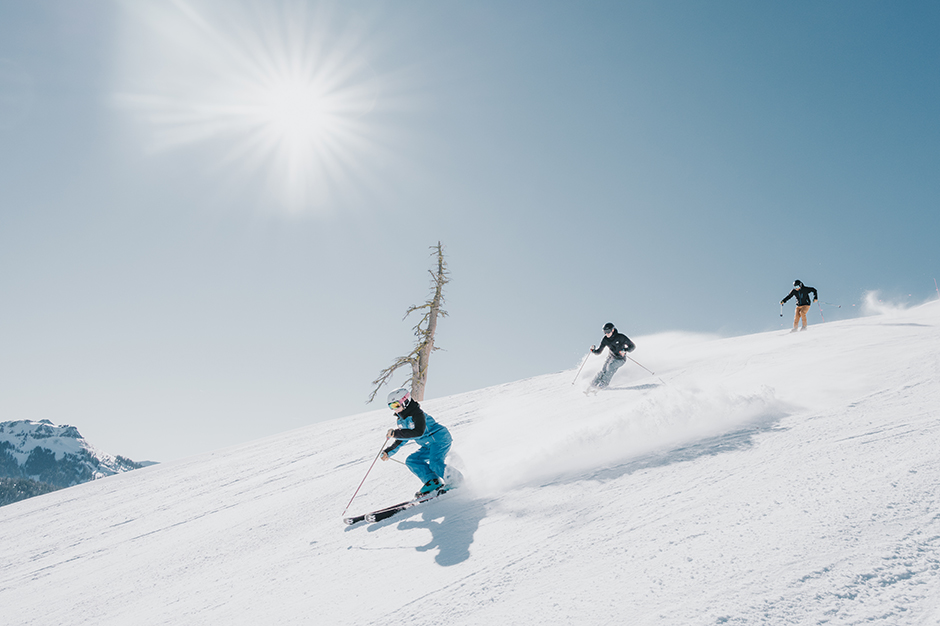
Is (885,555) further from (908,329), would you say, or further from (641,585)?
(908,329)

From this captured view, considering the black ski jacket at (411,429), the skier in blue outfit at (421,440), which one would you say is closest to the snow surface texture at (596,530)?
the skier in blue outfit at (421,440)

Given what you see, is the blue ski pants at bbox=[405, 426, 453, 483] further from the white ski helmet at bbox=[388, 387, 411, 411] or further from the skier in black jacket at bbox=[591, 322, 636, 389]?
the skier in black jacket at bbox=[591, 322, 636, 389]

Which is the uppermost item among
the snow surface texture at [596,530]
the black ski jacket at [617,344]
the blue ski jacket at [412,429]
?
the black ski jacket at [617,344]

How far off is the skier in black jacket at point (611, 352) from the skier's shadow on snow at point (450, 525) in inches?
268

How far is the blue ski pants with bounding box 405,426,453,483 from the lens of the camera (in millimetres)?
5918

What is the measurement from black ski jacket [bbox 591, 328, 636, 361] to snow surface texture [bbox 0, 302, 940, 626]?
1864 millimetres

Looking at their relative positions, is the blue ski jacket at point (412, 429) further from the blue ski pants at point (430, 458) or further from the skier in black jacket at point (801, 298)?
the skier in black jacket at point (801, 298)

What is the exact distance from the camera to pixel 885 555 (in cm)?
260

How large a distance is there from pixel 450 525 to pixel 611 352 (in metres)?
7.73

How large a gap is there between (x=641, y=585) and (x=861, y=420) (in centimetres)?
422

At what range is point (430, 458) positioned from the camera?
5.95 metres

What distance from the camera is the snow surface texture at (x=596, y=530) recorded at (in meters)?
2.64

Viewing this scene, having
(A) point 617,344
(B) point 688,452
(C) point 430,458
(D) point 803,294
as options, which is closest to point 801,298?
(D) point 803,294

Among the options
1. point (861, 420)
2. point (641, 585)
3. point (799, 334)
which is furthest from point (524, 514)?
point (799, 334)
